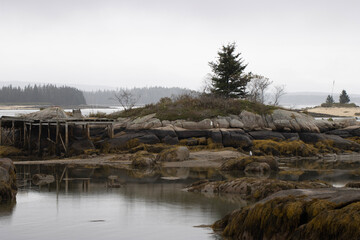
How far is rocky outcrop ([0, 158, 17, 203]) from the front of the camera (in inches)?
772

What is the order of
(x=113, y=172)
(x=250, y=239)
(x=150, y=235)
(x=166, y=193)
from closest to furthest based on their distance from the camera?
(x=250, y=239)
(x=150, y=235)
(x=166, y=193)
(x=113, y=172)

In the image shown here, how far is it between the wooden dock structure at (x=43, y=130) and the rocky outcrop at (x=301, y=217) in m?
30.4

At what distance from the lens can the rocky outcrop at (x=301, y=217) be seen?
34.3ft

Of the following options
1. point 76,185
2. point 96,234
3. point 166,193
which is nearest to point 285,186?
point 166,193

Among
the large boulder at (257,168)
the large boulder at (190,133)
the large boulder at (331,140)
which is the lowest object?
the large boulder at (257,168)

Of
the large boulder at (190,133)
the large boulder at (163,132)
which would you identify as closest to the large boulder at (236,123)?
the large boulder at (190,133)

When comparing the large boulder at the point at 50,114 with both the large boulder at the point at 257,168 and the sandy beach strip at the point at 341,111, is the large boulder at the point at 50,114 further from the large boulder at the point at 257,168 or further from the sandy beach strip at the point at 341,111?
the sandy beach strip at the point at 341,111

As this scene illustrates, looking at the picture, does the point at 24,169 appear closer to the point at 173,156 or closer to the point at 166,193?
the point at 173,156

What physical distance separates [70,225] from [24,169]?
17.9 metres

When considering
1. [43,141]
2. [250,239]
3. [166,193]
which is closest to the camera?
[250,239]

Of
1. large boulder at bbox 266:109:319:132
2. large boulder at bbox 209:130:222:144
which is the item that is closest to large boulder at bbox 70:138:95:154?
large boulder at bbox 209:130:222:144

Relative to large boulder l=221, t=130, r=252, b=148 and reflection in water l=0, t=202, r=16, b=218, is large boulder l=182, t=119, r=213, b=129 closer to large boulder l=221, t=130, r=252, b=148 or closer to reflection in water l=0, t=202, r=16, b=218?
large boulder l=221, t=130, r=252, b=148

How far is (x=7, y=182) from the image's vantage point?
66.0 ft

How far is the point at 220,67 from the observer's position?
2228 inches
